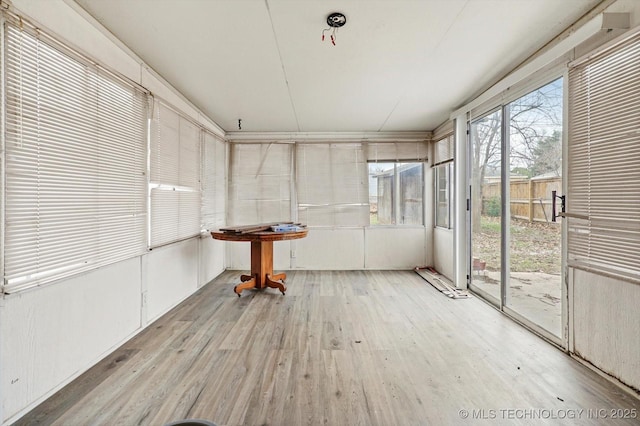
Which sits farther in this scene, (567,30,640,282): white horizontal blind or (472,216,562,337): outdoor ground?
(472,216,562,337): outdoor ground

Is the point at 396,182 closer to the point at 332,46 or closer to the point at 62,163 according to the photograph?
the point at 332,46

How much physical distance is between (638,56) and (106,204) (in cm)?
376

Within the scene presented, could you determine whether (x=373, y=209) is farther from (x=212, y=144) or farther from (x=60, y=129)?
(x=60, y=129)

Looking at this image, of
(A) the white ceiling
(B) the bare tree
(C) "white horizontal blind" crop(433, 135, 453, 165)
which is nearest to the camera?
(A) the white ceiling

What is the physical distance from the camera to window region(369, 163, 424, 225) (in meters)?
5.17

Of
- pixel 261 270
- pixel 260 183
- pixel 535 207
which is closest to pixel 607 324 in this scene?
pixel 535 207

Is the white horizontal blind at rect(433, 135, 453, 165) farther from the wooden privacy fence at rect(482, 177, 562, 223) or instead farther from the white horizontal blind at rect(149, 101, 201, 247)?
the white horizontal blind at rect(149, 101, 201, 247)

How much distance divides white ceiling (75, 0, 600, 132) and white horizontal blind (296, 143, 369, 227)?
1.41 meters

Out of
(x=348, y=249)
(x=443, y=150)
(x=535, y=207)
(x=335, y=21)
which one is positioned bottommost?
(x=348, y=249)

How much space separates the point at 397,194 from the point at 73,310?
4.63 m

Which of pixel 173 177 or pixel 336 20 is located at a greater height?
pixel 336 20

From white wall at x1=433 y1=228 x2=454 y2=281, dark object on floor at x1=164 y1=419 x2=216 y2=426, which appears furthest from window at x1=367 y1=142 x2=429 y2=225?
dark object on floor at x1=164 y1=419 x2=216 y2=426

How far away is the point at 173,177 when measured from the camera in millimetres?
3264

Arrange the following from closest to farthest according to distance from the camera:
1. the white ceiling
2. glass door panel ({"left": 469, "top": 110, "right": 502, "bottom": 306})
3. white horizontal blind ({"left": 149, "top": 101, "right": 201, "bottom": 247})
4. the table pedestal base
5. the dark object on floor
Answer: the dark object on floor, the white ceiling, white horizontal blind ({"left": 149, "top": 101, "right": 201, "bottom": 247}), glass door panel ({"left": 469, "top": 110, "right": 502, "bottom": 306}), the table pedestal base
